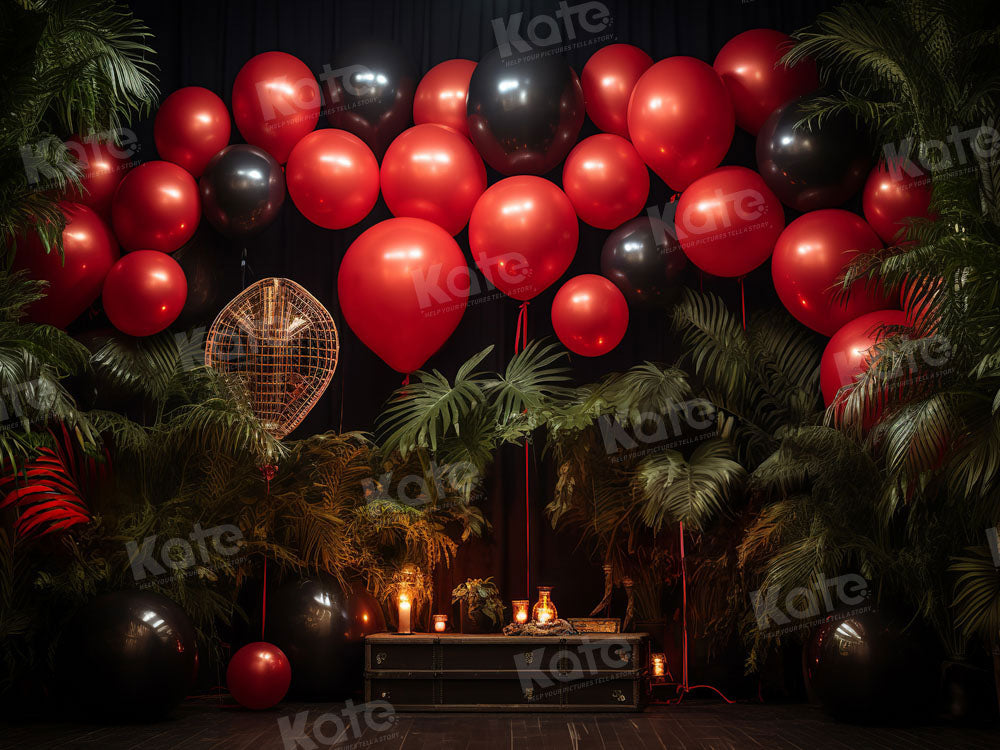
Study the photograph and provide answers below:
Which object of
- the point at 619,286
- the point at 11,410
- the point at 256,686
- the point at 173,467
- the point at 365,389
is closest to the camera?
the point at 11,410

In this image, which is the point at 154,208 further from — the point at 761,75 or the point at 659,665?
the point at 659,665

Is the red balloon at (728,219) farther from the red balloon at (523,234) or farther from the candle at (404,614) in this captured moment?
the candle at (404,614)

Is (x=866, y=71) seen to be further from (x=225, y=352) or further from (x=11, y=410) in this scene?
(x=11, y=410)

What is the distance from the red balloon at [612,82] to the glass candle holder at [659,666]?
9.64 feet

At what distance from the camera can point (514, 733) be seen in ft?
14.5

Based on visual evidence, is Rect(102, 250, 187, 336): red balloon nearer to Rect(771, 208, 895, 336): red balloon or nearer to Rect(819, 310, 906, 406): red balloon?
Rect(771, 208, 895, 336): red balloon

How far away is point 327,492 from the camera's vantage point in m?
5.41

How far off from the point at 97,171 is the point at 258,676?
2.89 meters

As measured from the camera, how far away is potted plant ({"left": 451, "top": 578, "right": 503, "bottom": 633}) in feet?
17.5

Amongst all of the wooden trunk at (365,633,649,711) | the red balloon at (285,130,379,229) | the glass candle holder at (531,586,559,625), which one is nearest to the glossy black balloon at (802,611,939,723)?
the wooden trunk at (365,633,649,711)

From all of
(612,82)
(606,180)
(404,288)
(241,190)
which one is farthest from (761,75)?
(241,190)

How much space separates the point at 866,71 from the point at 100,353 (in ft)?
14.4

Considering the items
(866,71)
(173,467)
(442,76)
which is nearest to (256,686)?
(173,467)

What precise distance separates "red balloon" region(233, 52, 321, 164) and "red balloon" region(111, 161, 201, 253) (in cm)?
54
